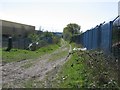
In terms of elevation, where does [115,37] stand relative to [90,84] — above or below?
above

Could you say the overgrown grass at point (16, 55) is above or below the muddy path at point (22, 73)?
above

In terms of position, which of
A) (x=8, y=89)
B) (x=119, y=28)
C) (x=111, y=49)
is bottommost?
(x=8, y=89)

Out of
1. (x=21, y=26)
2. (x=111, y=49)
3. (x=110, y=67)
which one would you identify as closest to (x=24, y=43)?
(x=21, y=26)

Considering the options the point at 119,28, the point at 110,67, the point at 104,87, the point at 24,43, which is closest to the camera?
the point at 104,87

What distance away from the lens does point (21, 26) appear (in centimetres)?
6744

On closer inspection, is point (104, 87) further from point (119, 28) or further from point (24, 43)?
point (24, 43)

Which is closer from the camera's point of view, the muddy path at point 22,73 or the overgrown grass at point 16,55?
the muddy path at point 22,73

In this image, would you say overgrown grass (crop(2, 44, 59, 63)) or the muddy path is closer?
the muddy path

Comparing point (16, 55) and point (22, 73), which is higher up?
point (16, 55)

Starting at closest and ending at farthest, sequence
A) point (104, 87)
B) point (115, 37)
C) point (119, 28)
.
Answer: point (104, 87) → point (119, 28) → point (115, 37)

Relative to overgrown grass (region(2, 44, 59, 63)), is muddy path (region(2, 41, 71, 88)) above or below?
below

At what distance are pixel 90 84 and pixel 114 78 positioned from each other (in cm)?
82

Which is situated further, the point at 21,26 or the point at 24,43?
the point at 21,26

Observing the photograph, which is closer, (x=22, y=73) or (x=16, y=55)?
(x=22, y=73)
